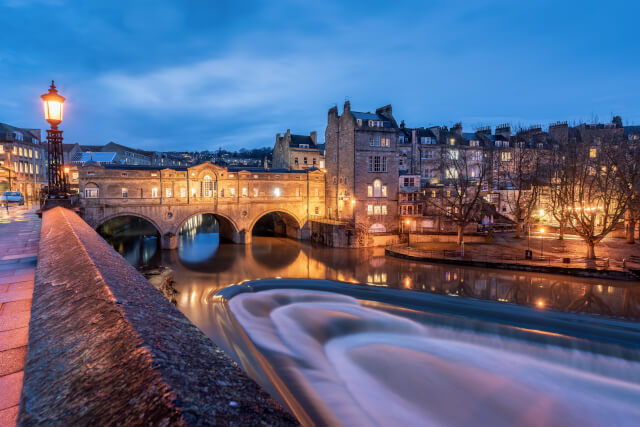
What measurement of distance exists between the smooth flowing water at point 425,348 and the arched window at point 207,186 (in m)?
11.7

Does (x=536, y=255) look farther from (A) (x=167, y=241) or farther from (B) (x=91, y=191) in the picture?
(B) (x=91, y=191)

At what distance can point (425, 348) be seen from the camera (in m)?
14.6

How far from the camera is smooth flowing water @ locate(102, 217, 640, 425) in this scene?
1070cm

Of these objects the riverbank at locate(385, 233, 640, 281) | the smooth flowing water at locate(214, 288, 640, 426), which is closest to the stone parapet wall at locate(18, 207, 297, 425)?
the smooth flowing water at locate(214, 288, 640, 426)

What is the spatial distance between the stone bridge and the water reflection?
11.0 feet

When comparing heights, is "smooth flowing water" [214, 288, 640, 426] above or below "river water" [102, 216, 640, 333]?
below

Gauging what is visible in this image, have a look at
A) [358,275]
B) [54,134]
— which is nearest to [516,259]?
[358,275]

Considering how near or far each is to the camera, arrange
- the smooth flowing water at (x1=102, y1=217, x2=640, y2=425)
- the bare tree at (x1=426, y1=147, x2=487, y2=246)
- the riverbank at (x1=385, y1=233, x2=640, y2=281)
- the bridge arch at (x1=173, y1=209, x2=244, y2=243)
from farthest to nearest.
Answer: the bare tree at (x1=426, y1=147, x2=487, y2=246) < the bridge arch at (x1=173, y1=209, x2=244, y2=243) < the riverbank at (x1=385, y1=233, x2=640, y2=281) < the smooth flowing water at (x1=102, y1=217, x2=640, y2=425)

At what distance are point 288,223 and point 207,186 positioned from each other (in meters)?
12.5

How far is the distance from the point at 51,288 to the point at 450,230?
139 ft

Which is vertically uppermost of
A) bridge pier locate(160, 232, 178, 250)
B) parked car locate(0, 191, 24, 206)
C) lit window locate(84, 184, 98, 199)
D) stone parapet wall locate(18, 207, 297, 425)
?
lit window locate(84, 184, 98, 199)

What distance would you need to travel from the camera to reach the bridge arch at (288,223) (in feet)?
133

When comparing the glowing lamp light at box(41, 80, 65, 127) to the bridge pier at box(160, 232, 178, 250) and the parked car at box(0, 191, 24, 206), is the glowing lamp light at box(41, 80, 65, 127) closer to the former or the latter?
the parked car at box(0, 191, 24, 206)

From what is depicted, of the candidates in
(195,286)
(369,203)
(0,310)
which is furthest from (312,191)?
(0,310)
